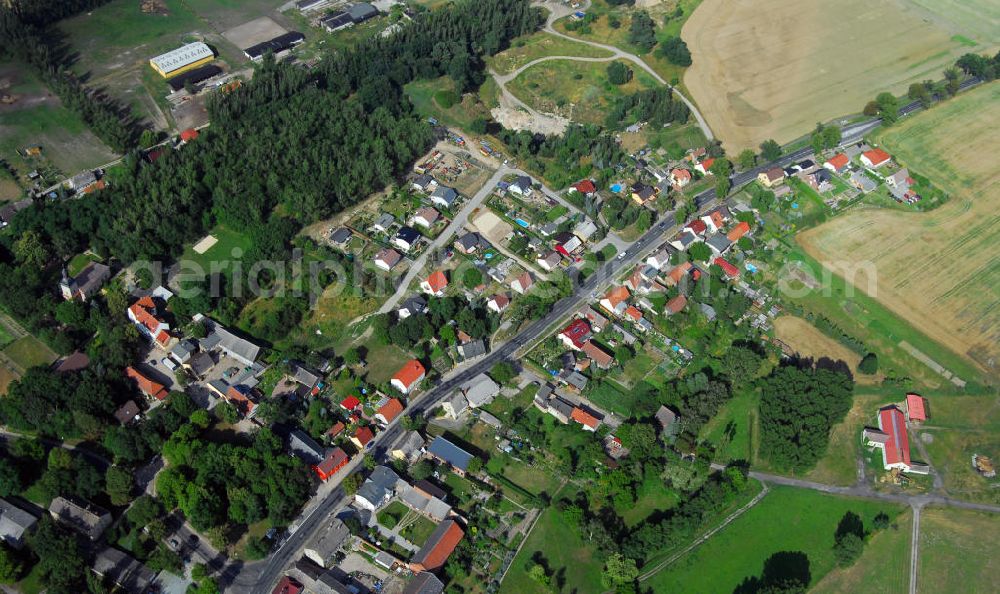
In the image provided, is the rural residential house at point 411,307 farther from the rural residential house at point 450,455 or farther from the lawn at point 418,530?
the lawn at point 418,530

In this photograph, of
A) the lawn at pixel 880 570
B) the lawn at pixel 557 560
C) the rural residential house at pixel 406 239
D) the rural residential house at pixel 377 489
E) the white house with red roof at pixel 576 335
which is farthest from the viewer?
the rural residential house at pixel 406 239

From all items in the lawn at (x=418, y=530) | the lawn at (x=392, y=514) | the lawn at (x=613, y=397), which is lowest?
the lawn at (x=418, y=530)

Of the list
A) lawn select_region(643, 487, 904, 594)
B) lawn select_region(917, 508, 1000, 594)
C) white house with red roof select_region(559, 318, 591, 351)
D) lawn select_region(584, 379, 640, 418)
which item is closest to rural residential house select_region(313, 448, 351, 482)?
lawn select_region(584, 379, 640, 418)

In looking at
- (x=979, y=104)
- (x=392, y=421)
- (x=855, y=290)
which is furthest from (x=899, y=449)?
(x=979, y=104)

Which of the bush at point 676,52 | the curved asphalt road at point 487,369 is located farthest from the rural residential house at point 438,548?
the bush at point 676,52

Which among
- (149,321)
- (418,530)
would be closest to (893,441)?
(418,530)

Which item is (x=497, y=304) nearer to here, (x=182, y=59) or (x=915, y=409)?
(x=915, y=409)
